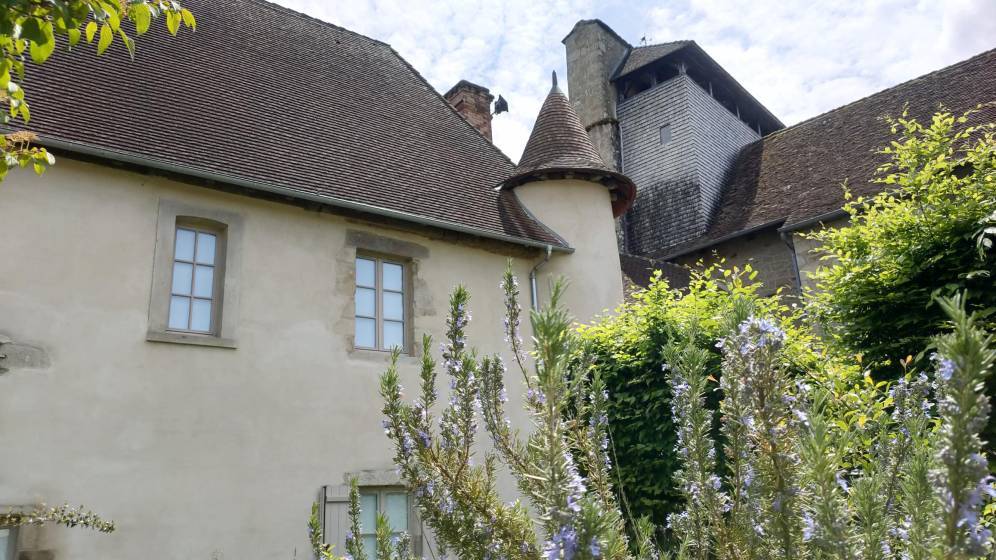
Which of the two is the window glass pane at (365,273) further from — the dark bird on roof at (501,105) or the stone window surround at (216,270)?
the dark bird on roof at (501,105)

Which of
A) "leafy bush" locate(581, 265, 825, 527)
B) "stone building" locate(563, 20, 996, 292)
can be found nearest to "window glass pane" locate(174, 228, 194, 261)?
"leafy bush" locate(581, 265, 825, 527)

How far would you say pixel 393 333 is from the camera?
29.2 ft

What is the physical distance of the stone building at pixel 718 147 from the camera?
49.3ft

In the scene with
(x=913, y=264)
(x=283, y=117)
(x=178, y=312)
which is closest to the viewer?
(x=913, y=264)

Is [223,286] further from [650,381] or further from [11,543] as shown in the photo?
[650,381]

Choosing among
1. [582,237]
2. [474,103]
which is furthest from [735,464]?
[474,103]

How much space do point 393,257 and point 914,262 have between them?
5757 mm

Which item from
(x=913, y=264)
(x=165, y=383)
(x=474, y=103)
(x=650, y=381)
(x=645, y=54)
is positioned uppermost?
(x=645, y=54)

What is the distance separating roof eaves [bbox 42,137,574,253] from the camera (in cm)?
702

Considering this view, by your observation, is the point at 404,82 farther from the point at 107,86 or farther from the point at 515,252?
the point at 107,86

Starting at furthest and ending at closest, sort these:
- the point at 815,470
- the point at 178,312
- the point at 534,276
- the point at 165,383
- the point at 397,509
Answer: the point at 534,276
the point at 397,509
the point at 178,312
the point at 165,383
the point at 815,470

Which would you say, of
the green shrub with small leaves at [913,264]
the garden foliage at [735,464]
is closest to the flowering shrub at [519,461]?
the garden foliage at [735,464]

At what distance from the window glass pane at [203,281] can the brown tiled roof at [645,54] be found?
15.8 metres

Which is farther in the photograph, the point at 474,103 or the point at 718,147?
the point at 718,147
